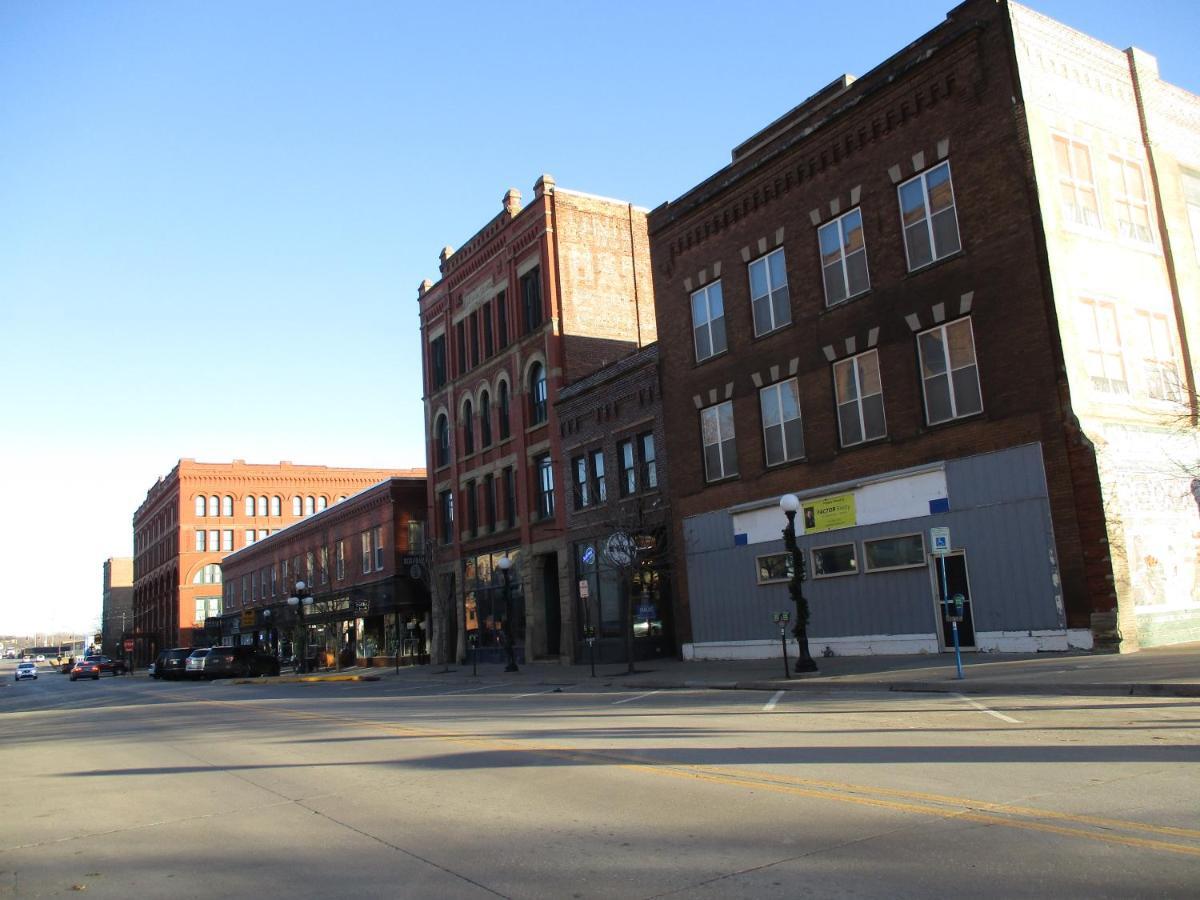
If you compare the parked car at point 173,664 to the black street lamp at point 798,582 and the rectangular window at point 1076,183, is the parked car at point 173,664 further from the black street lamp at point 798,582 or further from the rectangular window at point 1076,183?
the rectangular window at point 1076,183

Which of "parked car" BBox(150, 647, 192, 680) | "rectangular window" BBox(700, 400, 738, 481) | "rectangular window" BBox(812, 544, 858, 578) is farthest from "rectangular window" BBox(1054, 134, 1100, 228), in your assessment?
"parked car" BBox(150, 647, 192, 680)

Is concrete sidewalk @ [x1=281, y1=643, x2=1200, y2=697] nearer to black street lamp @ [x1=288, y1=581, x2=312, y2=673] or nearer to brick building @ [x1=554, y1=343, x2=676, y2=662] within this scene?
brick building @ [x1=554, y1=343, x2=676, y2=662]

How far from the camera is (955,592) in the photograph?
2067 cm

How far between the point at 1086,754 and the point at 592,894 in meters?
5.49

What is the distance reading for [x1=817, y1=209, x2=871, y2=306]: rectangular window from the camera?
23.0 meters

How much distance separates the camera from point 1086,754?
8898 mm

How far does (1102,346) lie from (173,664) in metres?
47.2

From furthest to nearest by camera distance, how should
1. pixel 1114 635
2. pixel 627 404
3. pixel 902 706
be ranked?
1. pixel 627 404
2. pixel 1114 635
3. pixel 902 706

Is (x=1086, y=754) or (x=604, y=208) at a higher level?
(x=604, y=208)

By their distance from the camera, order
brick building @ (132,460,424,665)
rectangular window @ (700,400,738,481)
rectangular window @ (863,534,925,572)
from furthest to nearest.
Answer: brick building @ (132,460,424,665) → rectangular window @ (700,400,738,481) → rectangular window @ (863,534,925,572)

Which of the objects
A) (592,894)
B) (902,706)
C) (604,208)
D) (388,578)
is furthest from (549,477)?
(592,894)

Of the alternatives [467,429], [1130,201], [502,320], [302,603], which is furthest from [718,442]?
[302,603]

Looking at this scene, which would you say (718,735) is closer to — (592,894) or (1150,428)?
(592,894)

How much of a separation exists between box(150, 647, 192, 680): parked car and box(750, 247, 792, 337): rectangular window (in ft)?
125
